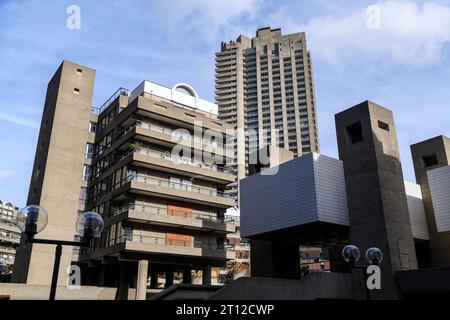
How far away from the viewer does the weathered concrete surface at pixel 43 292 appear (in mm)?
29484

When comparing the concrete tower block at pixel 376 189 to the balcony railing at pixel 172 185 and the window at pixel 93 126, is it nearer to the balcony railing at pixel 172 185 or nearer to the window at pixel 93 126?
the balcony railing at pixel 172 185

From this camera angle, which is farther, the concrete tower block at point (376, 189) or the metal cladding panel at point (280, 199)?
the metal cladding panel at point (280, 199)

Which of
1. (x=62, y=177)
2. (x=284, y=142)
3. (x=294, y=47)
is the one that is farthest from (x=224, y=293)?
(x=294, y=47)

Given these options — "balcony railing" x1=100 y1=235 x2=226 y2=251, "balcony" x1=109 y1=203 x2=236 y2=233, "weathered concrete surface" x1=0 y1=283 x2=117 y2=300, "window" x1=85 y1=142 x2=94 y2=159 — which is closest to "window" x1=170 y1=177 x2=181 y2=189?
"balcony" x1=109 y1=203 x2=236 y2=233

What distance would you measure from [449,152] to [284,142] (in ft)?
326

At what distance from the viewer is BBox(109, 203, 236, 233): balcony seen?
34.0m

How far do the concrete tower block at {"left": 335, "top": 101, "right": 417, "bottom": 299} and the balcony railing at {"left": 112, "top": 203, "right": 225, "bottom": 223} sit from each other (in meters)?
16.6

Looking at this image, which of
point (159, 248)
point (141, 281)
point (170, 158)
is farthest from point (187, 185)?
point (141, 281)

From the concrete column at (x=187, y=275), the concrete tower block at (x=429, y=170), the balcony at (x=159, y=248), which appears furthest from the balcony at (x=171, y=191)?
the concrete tower block at (x=429, y=170)

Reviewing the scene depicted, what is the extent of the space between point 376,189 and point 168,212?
1985cm

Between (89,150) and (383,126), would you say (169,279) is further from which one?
(383,126)

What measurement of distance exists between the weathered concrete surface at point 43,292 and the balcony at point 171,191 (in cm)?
862

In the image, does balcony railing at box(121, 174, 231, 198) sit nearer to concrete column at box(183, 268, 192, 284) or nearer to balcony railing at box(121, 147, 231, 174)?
balcony railing at box(121, 147, 231, 174)
